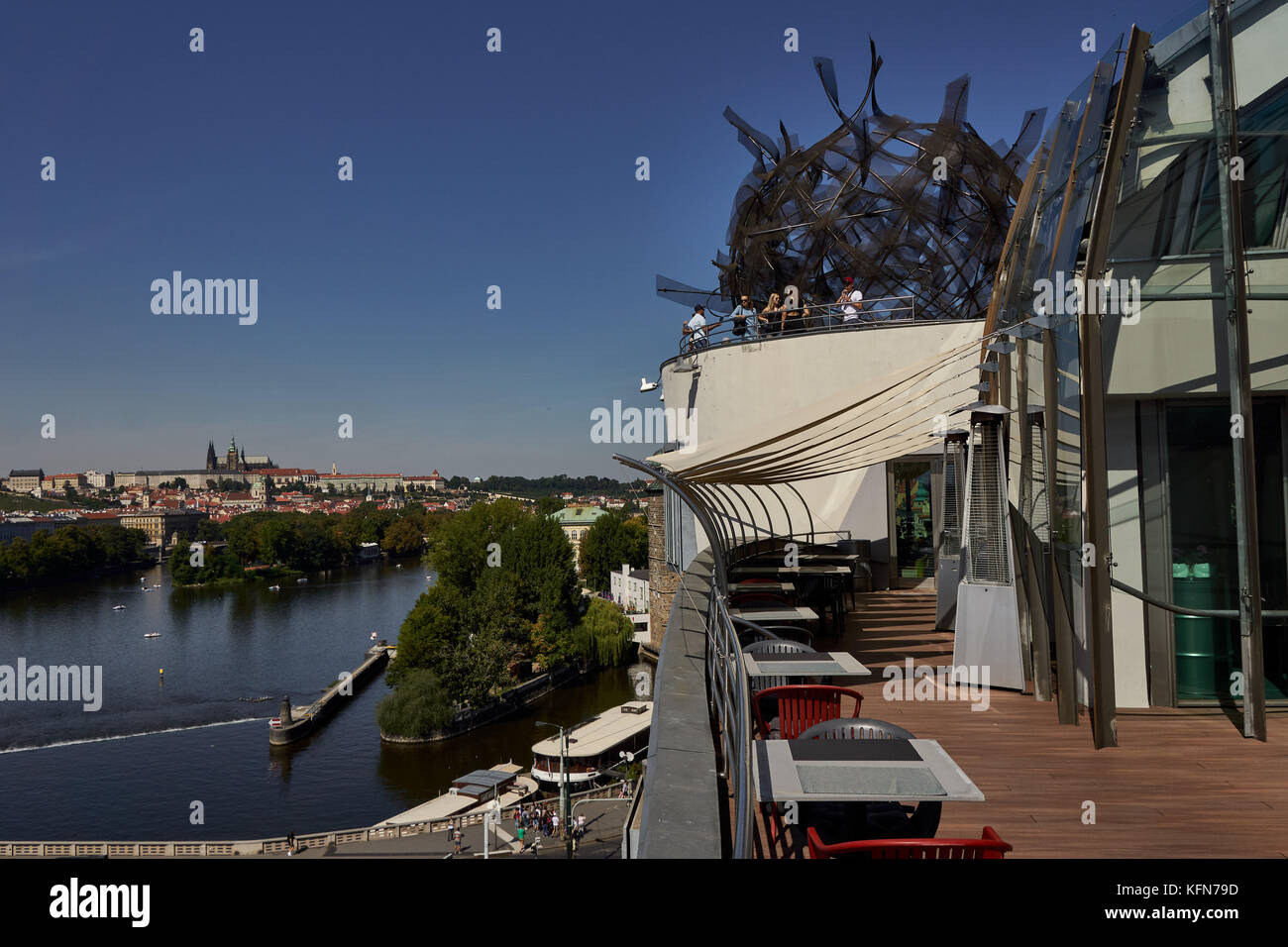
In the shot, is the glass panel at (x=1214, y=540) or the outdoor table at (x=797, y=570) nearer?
the glass panel at (x=1214, y=540)

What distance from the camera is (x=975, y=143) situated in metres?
16.9

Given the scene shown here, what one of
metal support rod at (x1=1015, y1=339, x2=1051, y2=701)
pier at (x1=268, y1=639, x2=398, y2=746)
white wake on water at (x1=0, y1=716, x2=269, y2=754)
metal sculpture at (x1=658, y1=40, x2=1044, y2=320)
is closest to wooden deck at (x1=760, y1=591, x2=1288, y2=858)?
metal support rod at (x1=1015, y1=339, x2=1051, y2=701)

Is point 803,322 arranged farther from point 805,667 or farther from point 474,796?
point 474,796

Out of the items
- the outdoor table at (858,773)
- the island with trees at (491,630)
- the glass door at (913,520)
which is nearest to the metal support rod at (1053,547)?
the outdoor table at (858,773)

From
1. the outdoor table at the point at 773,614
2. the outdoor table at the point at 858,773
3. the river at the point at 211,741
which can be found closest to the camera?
the outdoor table at the point at 858,773

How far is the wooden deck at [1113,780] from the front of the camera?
3570mm

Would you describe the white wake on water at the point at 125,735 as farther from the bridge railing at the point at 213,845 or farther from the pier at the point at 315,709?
the bridge railing at the point at 213,845

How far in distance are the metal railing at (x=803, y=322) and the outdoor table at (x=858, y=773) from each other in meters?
11.8

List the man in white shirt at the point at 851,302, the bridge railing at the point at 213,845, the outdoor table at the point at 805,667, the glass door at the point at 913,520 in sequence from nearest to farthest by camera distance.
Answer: the outdoor table at the point at 805,667 < the glass door at the point at 913,520 < the man in white shirt at the point at 851,302 < the bridge railing at the point at 213,845

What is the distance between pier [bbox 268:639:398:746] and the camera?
110 feet
